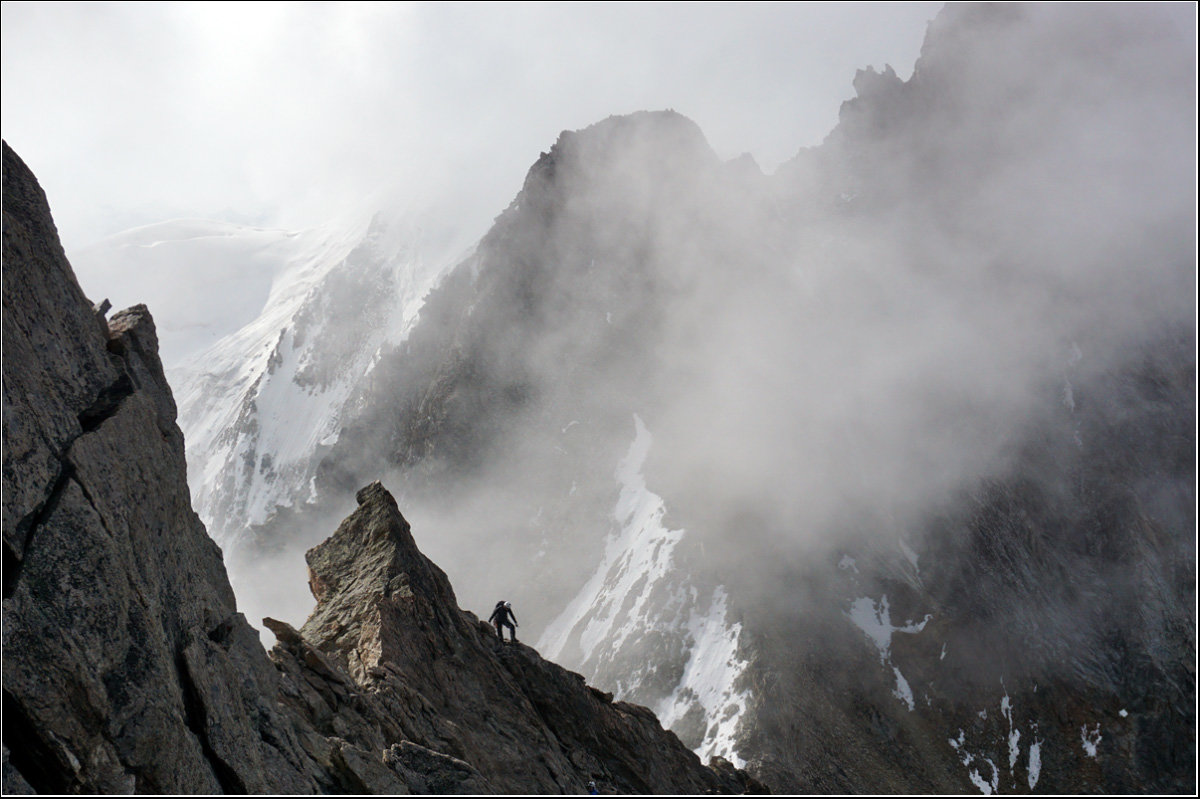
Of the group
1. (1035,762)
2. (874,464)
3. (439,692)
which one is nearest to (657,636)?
(1035,762)

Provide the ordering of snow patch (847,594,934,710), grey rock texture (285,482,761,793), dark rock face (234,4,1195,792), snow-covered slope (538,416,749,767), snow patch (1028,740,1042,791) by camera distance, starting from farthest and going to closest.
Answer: snow patch (847,594,934,710) < dark rock face (234,4,1195,792) < snow-covered slope (538,416,749,767) < snow patch (1028,740,1042,791) < grey rock texture (285,482,761,793)

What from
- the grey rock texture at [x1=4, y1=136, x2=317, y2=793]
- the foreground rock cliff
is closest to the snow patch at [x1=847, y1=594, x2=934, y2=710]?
the foreground rock cliff

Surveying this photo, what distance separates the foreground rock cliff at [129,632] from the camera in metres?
13.9

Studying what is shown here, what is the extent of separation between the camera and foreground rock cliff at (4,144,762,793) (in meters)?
13.9

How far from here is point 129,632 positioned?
50.5 feet

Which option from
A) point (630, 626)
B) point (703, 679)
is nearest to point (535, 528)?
point (630, 626)

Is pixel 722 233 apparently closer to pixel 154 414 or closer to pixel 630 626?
pixel 630 626

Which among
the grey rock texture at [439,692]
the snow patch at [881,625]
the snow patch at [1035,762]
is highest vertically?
the snow patch at [881,625]

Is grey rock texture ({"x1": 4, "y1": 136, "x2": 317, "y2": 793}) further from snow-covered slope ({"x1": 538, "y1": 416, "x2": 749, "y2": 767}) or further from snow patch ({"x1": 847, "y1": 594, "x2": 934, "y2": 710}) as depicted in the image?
snow patch ({"x1": 847, "y1": 594, "x2": 934, "y2": 710})

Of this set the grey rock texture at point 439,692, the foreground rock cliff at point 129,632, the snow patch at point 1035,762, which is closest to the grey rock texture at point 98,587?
the foreground rock cliff at point 129,632

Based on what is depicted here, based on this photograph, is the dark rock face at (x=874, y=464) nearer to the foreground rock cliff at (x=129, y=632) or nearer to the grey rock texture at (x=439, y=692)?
the grey rock texture at (x=439, y=692)

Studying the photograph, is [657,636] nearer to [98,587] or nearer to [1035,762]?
[1035,762]

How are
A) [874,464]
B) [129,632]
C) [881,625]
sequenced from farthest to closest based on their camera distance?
1. [874,464]
2. [881,625]
3. [129,632]

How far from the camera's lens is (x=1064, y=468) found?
14888 cm
